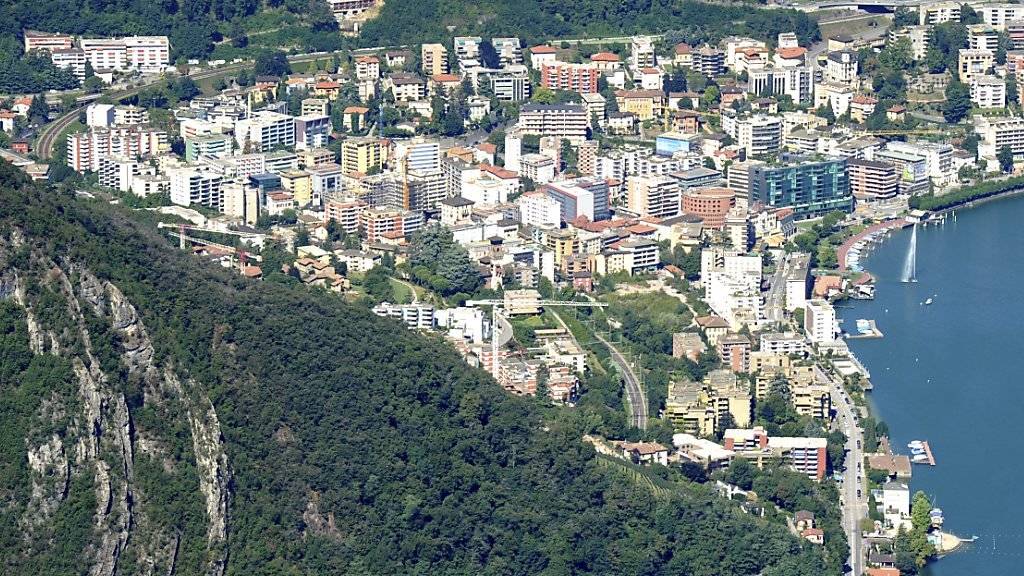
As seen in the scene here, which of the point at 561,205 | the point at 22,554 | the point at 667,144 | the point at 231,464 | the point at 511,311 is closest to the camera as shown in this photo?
the point at 22,554

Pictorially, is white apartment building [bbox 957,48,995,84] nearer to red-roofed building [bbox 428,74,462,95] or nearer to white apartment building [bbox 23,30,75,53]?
red-roofed building [bbox 428,74,462,95]

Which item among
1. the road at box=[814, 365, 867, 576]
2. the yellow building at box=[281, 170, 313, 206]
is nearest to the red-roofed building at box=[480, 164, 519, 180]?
the yellow building at box=[281, 170, 313, 206]

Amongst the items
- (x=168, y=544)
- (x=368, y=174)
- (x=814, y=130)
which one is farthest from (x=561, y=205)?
(x=168, y=544)

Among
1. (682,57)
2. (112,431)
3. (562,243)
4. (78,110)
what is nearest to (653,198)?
(562,243)

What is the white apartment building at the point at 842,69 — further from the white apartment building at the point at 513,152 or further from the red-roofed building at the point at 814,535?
the red-roofed building at the point at 814,535

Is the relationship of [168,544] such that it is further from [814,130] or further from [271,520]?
[814,130]

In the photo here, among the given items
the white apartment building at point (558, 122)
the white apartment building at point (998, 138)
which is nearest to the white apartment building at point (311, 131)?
the white apartment building at point (558, 122)
